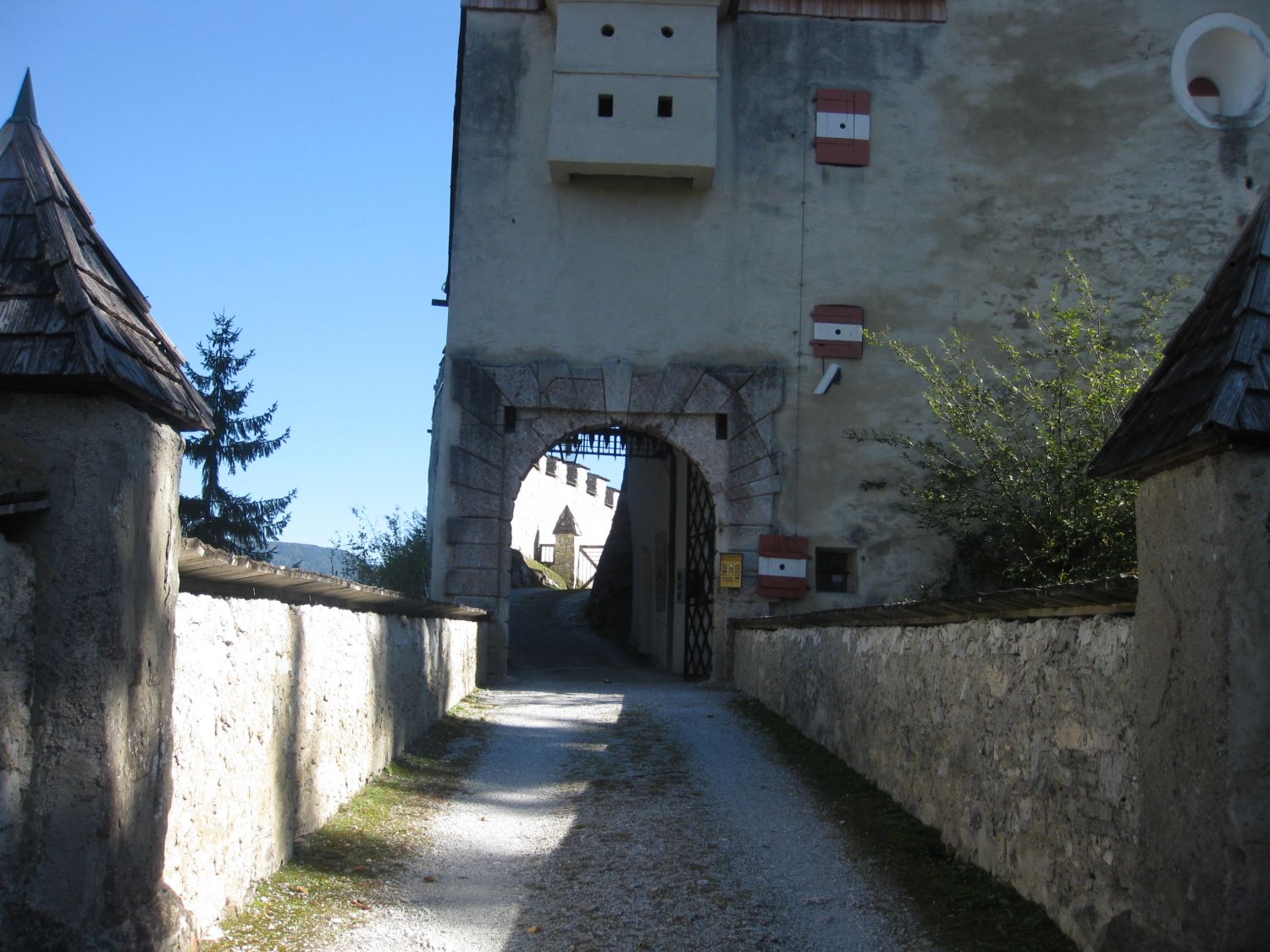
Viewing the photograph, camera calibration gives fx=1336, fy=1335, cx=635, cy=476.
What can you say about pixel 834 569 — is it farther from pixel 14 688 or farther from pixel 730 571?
pixel 14 688

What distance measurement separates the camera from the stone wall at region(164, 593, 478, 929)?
13.6 feet

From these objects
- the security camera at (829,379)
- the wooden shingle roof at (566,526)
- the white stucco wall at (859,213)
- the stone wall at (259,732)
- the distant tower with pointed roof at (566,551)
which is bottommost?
the stone wall at (259,732)

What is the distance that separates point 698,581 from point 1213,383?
1398 cm

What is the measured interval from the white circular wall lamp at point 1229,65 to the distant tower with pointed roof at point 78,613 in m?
15.5

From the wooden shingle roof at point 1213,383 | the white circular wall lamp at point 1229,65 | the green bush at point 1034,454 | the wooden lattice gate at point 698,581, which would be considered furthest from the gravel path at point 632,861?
the white circular wall lamp at point 1229,65

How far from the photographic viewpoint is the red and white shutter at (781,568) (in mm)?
15328

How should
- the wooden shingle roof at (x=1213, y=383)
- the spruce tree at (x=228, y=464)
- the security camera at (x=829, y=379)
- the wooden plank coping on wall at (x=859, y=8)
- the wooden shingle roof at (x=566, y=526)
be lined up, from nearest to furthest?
the wooden shingle roof at (x=1213, y=383) < the security camera at (x=829, y=379) < the wooden plank coping on wall at (x=859, y=8) < the spruce tree at (x=228, y=464) < the wooden shingle roof at (x=566, y=526)

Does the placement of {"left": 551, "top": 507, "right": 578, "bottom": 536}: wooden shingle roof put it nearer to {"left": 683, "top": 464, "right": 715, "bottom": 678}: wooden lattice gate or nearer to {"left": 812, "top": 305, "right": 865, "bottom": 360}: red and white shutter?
{"left": 683, "top": 464, "right": 715, "bottom": 678}: wooden lattice gate

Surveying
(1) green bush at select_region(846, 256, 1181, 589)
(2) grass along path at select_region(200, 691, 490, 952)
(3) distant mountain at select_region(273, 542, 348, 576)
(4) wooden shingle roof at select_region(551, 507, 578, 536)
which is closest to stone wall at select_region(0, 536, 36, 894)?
(2) grass along path at select_region(200, 691, 490, 952)

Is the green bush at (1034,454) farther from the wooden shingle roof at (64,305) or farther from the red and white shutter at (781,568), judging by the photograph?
the wooden shingle roof at (64,305)

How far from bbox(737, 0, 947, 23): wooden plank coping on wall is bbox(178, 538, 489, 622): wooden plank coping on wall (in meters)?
10.9

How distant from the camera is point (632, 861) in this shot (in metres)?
6.00

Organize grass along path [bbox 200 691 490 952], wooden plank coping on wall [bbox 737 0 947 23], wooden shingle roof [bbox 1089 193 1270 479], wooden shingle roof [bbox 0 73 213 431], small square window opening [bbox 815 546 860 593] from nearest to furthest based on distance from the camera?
wooden shingle roof [bbox 1089 193 1270 479] < wooden shingle roof [bbox 0 73 213 431] < grass along path [bbox 200 691 490 952] < small square window opening [bbox 815 546 860 593] < wooden plank coping on wall [bbox 737 0 947 23]

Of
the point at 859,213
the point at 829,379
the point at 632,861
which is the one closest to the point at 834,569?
the point at 829,379
